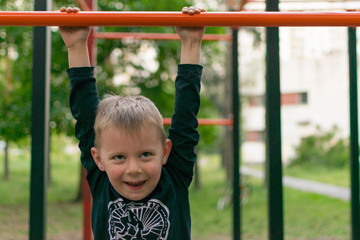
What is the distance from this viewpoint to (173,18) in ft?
4.64

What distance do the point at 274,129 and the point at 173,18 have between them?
0.64m

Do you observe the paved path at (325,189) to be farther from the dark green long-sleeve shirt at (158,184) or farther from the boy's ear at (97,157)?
the boy's ear at (97,157)

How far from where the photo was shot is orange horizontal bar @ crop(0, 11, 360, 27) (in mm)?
1418

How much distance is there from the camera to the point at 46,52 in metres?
1.79

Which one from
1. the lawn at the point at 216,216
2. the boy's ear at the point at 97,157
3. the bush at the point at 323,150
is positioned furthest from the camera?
the bush at the point at 323,150

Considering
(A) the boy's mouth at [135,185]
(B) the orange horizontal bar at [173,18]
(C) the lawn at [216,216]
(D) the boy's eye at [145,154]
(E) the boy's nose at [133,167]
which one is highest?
(B) the orange horizontal bar at [173,18]

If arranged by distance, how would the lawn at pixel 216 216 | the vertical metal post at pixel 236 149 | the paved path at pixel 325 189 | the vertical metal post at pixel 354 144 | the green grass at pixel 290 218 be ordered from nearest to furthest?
the vertical metal post at pixel 354 144, the vertical metal post at pixel 236 149, the green grass at pixel 290 218, the lawn at pixel 216 216, the paved path at pixel 325 189

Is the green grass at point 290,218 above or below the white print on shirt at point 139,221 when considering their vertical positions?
below

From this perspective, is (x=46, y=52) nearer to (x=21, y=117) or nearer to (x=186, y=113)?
(x=186, y=113)

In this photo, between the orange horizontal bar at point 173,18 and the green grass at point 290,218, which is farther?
the green grass at point 290,218

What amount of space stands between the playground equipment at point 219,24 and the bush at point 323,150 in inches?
535

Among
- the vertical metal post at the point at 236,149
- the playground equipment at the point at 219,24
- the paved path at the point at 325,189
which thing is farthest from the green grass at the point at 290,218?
the playground equipment at the point at 219,24

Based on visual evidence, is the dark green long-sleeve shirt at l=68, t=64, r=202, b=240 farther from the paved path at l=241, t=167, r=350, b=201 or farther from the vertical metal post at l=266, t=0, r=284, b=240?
the paved path at l=241, t=167, r=350, b=201

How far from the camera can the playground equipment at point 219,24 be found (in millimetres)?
1427
